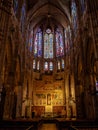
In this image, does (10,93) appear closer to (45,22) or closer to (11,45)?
(11,45)

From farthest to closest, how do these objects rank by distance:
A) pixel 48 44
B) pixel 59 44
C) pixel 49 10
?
pixel 48 44
pixel 59 44
pixel 49 10

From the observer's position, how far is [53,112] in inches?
1243

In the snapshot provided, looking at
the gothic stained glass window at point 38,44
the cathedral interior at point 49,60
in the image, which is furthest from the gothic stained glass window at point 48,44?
the gothic stained glass window at point 38,44

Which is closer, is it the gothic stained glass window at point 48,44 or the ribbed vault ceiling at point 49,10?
the ribbed vault ceiling at point 49,10

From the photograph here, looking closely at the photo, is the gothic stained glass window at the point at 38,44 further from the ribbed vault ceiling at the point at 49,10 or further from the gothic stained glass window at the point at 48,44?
the ribbed vault ceiling at the point at 49,10

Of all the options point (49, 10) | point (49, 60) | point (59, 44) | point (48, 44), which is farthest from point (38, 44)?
point (49, 10)

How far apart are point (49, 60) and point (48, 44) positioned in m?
4.61

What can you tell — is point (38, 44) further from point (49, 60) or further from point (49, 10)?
point (49, 10)

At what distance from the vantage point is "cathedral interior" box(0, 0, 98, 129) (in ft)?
61.0

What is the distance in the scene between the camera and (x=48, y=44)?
128 ft

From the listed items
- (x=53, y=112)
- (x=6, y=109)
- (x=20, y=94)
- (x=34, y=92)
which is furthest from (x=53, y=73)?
(x=6, y=109)

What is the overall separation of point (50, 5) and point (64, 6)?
3834 mm

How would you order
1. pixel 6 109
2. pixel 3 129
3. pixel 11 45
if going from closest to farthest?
pixel 3 129 < pixel 6 109 < pixel 11 45

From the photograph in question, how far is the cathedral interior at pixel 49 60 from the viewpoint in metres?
18.6
